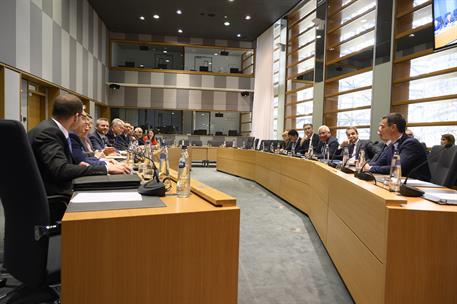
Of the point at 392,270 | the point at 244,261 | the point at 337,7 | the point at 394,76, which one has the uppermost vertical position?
the point at 337,7

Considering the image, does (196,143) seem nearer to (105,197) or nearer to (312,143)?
(312,143)

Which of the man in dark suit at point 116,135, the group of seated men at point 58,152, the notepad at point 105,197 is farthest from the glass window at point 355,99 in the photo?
the notepad at point 105,197

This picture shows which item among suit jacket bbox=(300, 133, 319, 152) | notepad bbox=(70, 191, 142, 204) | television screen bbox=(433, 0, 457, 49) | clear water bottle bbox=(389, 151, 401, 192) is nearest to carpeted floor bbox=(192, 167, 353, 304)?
clear water bottle bbox=(389, 151, 401, 192)

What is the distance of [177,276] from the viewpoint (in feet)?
4.05

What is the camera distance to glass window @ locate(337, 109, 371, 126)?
22.4ft

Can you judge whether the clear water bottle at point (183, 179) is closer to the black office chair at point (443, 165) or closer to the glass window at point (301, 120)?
the black office chair at point (443, 165)

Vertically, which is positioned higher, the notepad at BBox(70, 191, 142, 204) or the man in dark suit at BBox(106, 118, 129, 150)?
the man in dark suit at BBox(106, 118, 129, 150)

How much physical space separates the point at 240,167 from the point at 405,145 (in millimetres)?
5822

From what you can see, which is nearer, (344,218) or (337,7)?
(344,218)

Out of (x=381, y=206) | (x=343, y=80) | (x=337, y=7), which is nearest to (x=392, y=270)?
(x=381, y=206)

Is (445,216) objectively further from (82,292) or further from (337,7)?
(337,7)

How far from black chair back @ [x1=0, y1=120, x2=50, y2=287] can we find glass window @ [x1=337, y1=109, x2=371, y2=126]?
632 centimetres

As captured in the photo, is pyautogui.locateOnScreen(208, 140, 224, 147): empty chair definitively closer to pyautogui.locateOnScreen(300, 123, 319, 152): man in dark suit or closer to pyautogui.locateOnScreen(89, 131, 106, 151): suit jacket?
pyautogui.locateOnScreen(300, 123, 319, 152): man in dark suit

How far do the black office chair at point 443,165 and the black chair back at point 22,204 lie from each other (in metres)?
2.64
